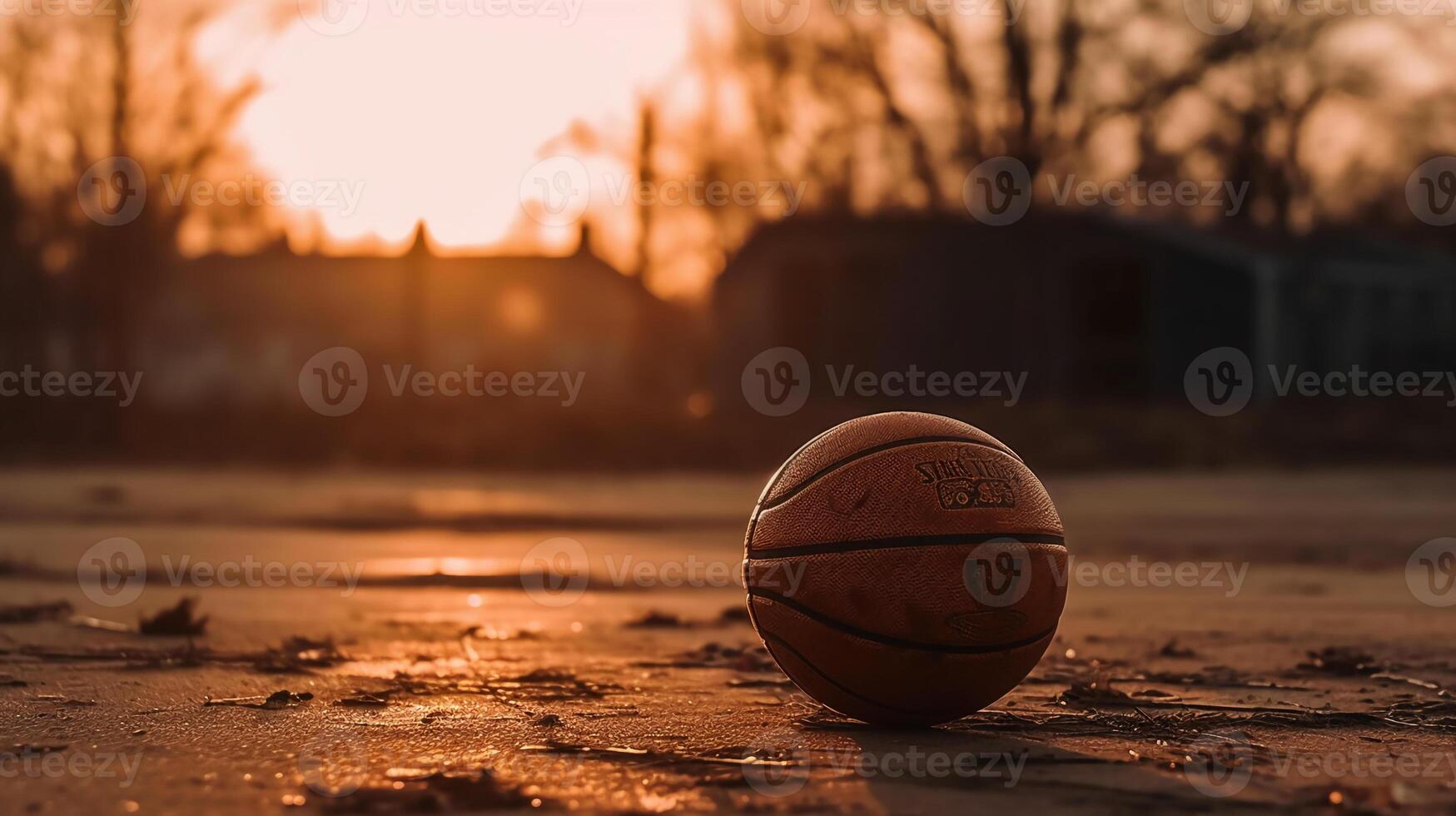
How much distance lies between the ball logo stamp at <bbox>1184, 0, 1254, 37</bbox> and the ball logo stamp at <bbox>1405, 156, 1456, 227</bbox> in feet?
20.9

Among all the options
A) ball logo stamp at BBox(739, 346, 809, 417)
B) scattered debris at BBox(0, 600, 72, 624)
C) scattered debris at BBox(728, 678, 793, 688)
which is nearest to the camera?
scattered debris at BBox(728, 678, 793, 688)

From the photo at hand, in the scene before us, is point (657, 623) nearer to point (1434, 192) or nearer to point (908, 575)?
point (908, 575)

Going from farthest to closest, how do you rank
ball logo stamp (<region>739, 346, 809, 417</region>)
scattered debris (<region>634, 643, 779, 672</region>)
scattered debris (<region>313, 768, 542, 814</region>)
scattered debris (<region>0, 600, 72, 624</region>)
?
ball logo stamp (<region>739, 346, 809, 417</region>) < scattered debris (<region>0, 600, 72, 624</region>) < scattered debris (<region>634, 643, 779, 672</region>) < scattered debris (<region>313, 768, 542, 814</region>)

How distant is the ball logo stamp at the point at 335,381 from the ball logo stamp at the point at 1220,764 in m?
25.7

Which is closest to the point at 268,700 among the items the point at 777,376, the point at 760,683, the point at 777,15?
the point at 760,683

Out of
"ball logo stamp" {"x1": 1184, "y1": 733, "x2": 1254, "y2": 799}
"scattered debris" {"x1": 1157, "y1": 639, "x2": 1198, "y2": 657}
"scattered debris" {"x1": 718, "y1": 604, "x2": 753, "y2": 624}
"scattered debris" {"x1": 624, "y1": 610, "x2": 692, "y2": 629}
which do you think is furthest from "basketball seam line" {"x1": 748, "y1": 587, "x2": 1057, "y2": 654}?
"scattered debris" {"x1": 718, "y1": 604, "x2": 753, "y2": 624}

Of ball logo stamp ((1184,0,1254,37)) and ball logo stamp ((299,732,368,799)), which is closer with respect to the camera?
ball logo stamp ((299,732,368,799))

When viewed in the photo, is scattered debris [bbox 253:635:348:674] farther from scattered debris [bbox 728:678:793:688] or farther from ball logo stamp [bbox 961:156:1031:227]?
ball logo stamp [bbox 961:156:1031:227]

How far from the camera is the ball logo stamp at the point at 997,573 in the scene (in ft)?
19.5

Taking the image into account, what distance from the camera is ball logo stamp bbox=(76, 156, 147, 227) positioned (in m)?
31.8

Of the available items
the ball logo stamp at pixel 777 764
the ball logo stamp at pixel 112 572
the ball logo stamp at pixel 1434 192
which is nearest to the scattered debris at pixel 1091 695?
the ball logo stamp at pixel 777 764

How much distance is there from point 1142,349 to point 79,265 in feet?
66.8

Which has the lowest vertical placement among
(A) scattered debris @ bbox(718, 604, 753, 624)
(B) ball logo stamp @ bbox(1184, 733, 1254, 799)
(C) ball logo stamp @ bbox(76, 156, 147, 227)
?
(A) scattered debris @ bbox(718, 604, 753, 624)

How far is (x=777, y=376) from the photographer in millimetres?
35312
